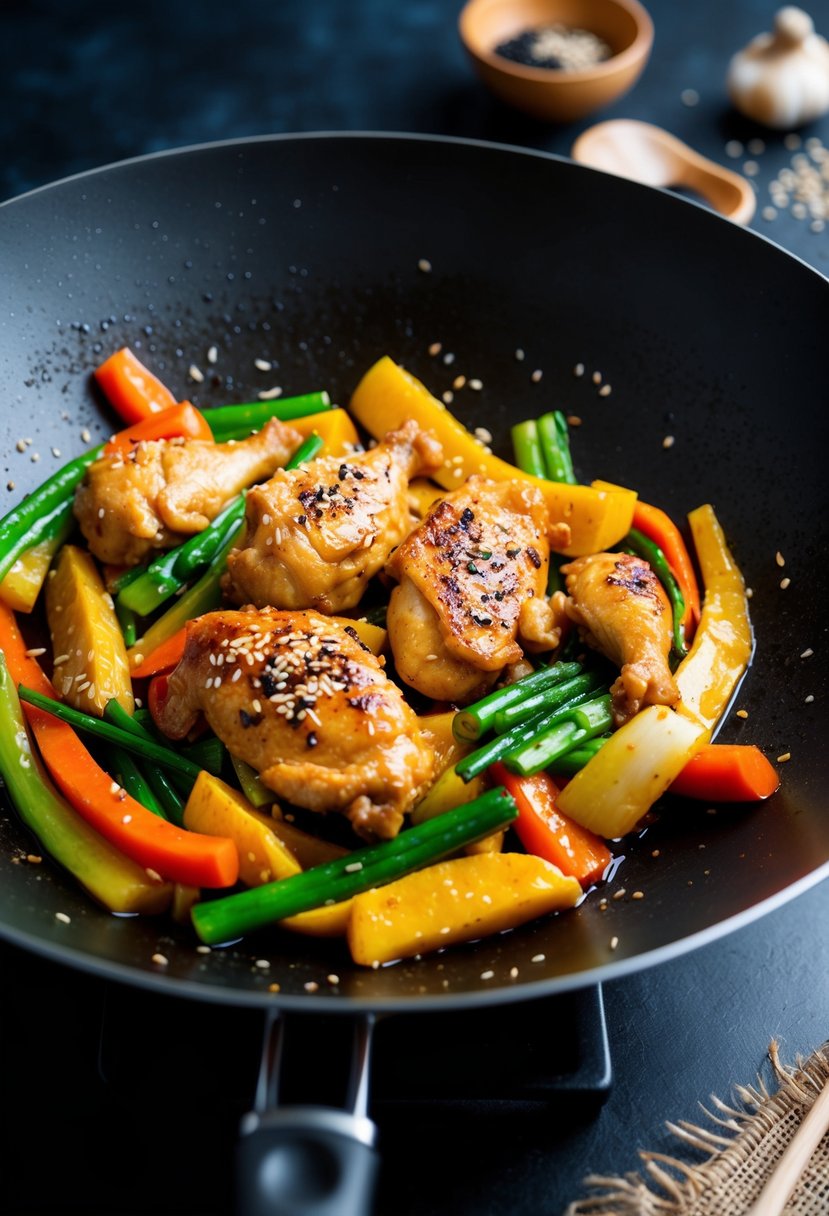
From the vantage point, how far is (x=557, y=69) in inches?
213

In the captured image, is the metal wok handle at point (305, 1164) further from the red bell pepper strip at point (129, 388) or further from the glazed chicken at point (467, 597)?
→ the red bell pepper strip at point (129, 388)

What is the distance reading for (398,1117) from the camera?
9.27 feet

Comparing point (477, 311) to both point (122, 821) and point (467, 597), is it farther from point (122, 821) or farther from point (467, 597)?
point (122, 821)

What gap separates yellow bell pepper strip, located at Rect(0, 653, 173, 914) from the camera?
290cm

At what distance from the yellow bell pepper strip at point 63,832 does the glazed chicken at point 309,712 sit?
1.26 ft

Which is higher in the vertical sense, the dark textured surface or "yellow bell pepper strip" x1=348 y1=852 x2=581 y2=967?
"yellow bell pepper strip" x1=348 y1=852 x2=581 y2=967

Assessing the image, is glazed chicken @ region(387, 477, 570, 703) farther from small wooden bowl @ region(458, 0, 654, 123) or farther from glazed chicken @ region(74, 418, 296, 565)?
small wooden bowl @ region(458, 0, 654, 123)

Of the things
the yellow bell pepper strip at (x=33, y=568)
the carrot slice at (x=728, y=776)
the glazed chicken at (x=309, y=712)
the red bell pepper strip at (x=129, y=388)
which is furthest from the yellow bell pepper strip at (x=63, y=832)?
the carrot slice at (x=728, y=776)

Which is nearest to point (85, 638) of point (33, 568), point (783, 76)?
point (33, 568)

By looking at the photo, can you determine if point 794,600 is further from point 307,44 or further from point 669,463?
point 307,44

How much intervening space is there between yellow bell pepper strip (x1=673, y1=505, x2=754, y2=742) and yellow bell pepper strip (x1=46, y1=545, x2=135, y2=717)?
1599 millimetres

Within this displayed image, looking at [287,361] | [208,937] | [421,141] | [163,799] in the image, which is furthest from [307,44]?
[208,937]

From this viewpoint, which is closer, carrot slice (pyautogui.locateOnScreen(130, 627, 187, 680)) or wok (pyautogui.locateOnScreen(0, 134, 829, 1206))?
carrot slice (pyautogui.locateOnScreen(130, 627, 187, 680))

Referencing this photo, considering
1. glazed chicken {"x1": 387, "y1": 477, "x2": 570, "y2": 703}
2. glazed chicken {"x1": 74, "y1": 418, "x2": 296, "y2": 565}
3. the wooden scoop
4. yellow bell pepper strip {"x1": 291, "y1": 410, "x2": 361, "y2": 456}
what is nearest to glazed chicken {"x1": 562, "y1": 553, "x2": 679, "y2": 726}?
glazed chicken {"x1": 387, "y1": 477, "x2": 570, "y2": 703}
